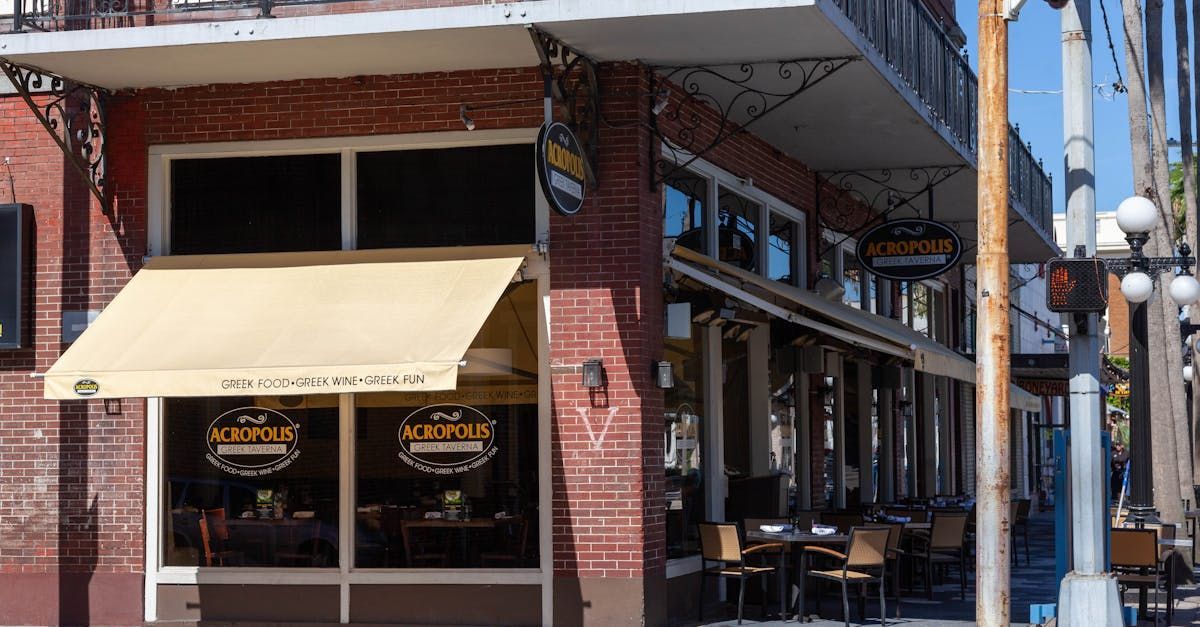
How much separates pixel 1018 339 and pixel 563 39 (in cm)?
3202

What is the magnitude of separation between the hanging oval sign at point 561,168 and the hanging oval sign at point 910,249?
591cm

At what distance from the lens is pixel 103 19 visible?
13.1m

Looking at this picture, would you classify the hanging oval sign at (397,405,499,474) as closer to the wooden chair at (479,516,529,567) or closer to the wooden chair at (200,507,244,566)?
the wooden chair at (479,516,529,567)

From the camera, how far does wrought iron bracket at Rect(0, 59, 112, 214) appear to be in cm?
1279

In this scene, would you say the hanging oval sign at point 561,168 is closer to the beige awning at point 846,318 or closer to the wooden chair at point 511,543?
the beige awning at point 846,318

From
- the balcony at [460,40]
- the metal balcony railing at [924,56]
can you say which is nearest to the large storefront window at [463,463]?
the balcony at [460,40]

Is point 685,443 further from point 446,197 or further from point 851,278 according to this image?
point 851,278

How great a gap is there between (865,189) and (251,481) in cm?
1006

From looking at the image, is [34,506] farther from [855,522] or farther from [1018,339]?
[1018,339]

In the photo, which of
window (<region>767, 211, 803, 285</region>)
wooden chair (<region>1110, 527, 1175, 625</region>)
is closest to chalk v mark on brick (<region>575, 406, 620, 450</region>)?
wooden chair (<region>1110, 527, 1175, 625</region>)

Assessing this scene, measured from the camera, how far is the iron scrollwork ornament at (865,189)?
18250mm

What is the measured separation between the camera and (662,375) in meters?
12.5

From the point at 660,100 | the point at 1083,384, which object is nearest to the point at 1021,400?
the point at 1083,384

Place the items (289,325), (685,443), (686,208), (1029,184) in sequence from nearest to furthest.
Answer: (289,325) < (685,443) < (686,208) < (1029,184)
